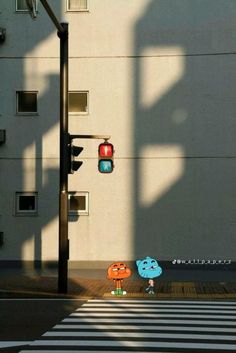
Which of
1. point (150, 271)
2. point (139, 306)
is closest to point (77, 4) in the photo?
point (150, 271)

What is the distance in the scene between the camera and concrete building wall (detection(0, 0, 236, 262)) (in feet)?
65.2

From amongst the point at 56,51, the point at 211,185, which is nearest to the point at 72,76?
the point at 56,51

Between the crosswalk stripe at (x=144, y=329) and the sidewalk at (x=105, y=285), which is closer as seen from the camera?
the crosswalk stripe at (x=144, y=329)

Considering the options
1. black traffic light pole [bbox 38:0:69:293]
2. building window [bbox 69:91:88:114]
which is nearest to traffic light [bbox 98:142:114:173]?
black traffic light pole [bbox 38:0:69:293]

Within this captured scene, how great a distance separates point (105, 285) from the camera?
1612 centimetres

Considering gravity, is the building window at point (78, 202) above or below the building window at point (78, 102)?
below

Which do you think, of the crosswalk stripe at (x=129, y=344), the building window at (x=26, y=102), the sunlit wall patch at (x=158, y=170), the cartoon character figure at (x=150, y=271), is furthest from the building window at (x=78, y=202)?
the crosswalk stripe at (x=129, y=344)

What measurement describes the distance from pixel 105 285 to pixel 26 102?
7809 mm

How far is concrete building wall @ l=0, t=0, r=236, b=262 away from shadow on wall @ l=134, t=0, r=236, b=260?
34 millimetres

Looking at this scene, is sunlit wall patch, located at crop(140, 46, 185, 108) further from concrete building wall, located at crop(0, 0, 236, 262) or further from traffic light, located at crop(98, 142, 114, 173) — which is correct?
traffic light, located at crop(98, 142, 114, 173)

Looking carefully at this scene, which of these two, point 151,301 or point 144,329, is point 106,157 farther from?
point 144,329

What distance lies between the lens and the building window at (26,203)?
66.9 feet

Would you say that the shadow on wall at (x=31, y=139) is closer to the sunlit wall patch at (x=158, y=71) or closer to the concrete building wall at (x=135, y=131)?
the concrete building wall at (x=135, y=131)

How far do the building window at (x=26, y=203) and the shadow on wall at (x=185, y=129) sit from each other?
3505mm
